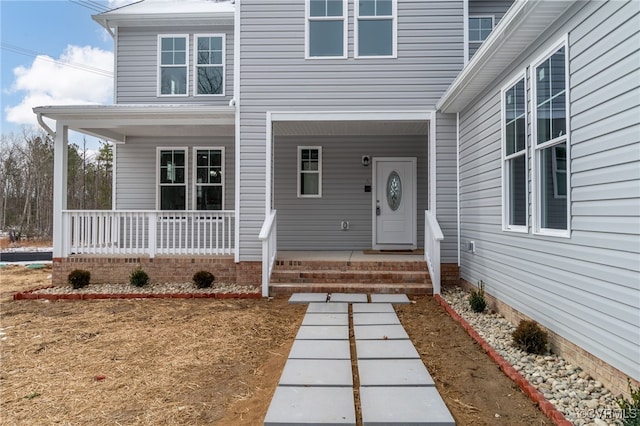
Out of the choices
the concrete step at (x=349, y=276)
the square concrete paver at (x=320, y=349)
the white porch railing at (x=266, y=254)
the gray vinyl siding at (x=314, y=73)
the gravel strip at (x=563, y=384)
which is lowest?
the square concrete paver at (x=320, y=349)

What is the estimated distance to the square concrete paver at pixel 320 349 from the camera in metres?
3.83

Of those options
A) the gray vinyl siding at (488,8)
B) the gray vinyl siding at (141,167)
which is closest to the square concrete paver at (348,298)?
the gray vinyl siding at (141,167)

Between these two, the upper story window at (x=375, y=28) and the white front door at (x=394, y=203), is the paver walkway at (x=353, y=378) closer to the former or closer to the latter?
the white front door at (x=394, y=203)

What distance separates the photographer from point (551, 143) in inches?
154

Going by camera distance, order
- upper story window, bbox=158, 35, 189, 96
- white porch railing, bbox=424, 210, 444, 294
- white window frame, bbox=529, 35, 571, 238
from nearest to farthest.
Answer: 1. white window frame, bbox=529, 35, 571, 238
2. white porch railing, bbox=424, 210, 444, 294
3. upper story window, bbox=158, 35, 189, 96

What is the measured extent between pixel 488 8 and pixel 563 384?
8382 mm

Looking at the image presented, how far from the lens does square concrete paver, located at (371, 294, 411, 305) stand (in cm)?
623

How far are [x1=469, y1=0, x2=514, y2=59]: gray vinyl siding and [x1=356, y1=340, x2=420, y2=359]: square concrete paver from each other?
7.14m

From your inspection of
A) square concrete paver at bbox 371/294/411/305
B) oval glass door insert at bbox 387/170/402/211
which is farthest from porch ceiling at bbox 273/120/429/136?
square concrete paver at bbox 371/294/411/305

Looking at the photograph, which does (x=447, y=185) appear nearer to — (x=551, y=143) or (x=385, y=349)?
(x=551, y=143)

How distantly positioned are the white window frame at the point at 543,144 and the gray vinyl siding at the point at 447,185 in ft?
9.66

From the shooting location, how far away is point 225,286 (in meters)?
7.36

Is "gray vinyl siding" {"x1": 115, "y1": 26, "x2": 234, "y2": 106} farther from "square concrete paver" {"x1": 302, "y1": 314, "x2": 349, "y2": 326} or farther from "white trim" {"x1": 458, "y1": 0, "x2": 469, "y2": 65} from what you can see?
"square concrete paver" {"x1": 302, "y1": 314, "x2": 349, "y2": 326}

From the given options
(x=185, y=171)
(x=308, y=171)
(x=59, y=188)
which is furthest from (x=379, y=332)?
(x=185, y=171)
